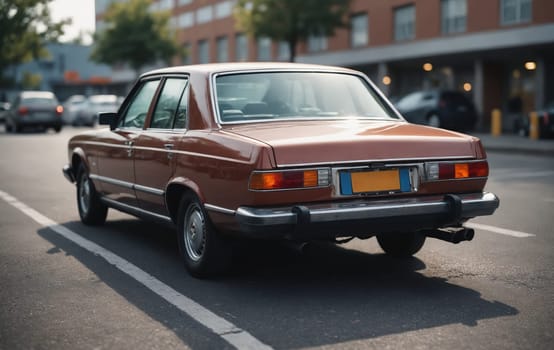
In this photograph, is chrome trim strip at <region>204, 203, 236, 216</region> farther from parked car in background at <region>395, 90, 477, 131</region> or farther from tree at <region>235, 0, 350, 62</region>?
tree at <region>235, 0, 350, 62</region>

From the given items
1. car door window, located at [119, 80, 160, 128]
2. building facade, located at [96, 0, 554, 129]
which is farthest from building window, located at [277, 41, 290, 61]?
car door window, located at [119, 80, 160, 128]

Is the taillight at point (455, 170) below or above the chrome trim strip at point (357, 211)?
above

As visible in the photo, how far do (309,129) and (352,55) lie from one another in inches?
1271

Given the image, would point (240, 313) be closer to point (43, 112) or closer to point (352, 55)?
point (43, 112)

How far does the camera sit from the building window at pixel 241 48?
155ft

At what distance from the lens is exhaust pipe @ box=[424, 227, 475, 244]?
16.5 ft

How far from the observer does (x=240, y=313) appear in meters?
4.44

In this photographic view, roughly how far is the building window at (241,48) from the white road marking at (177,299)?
40.2 meters

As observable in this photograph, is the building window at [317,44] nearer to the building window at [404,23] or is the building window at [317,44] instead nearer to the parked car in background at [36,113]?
the building window at [404,23]

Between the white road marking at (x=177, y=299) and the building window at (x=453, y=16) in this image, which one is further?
the building window at (x=453, y=16)

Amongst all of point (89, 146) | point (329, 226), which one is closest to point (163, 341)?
point (329, 226)

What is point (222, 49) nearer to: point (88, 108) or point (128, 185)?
point (88, 108)

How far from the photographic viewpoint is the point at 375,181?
4.84 metres

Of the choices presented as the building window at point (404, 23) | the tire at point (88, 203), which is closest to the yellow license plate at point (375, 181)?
the tire at point (88, 203)
